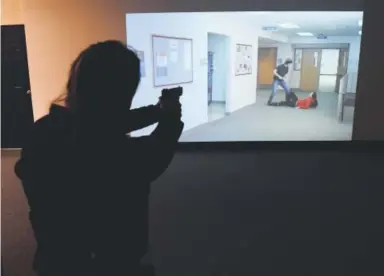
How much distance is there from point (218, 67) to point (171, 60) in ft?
11.2

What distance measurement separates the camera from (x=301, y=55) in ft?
42.2

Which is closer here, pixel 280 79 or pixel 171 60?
pixel 171 60

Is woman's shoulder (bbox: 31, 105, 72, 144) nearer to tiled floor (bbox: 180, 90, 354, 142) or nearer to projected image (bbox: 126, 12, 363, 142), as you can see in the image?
projected image (bbox: 126, 12, 363, 142)

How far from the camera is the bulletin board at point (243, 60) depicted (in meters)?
7.86

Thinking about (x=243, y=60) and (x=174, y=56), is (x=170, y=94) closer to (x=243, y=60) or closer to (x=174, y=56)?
(x=174, y=56)

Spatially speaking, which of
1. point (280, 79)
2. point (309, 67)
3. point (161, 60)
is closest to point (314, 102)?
point (280, 79)

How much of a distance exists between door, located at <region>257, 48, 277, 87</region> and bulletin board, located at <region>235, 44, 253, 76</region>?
579 mm

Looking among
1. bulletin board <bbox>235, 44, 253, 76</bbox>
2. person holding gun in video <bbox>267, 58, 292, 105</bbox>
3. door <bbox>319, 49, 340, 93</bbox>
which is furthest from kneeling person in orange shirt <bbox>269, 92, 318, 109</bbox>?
bulletin board <bbox>235, 44, 253, 76</bbox>

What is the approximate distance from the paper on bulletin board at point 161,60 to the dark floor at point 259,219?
1.58 meters

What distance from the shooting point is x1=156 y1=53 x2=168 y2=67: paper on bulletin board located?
5.10 metres

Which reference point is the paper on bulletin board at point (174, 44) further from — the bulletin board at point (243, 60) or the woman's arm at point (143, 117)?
the woman's arm at point (143, 117)

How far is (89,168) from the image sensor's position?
72cm

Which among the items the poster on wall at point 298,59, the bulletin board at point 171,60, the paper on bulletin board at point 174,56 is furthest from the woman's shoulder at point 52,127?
the poster on wall at point 298,59

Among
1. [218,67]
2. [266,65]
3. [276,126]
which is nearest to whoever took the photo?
[276,126]
